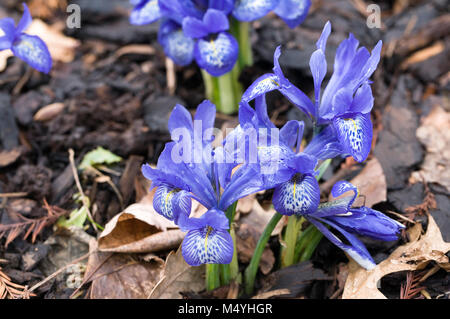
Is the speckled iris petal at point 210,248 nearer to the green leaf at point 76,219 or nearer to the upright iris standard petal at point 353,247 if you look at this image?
the upright iris standard petal at point 353,247

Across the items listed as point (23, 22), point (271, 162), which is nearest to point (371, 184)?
point (271, 162)

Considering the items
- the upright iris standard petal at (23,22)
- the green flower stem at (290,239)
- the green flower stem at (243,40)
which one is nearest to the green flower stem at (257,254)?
the green flower stem at (290,239)

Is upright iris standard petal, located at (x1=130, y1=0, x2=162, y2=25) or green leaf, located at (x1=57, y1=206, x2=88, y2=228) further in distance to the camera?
upright iris standard petal, located at (x1=130, y1=0, x2=162, y2=25)

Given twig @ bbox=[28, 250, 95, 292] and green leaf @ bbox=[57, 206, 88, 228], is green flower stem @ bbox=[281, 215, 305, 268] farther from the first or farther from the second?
green leaf @ bbox=[57, 206, 88, 228]

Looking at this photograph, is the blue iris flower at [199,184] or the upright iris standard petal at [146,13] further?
the upright iris standard petal at [146,13]

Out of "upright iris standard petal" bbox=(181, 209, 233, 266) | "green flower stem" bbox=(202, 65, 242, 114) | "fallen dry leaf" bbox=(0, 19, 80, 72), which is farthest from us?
"fallen dry leaf" bbox=(0, 19, 80, 72)

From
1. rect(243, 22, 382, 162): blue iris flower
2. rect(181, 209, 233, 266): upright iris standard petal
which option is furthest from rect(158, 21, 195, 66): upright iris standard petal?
rect(181, 209, 233, 266): upright iris standard petal
